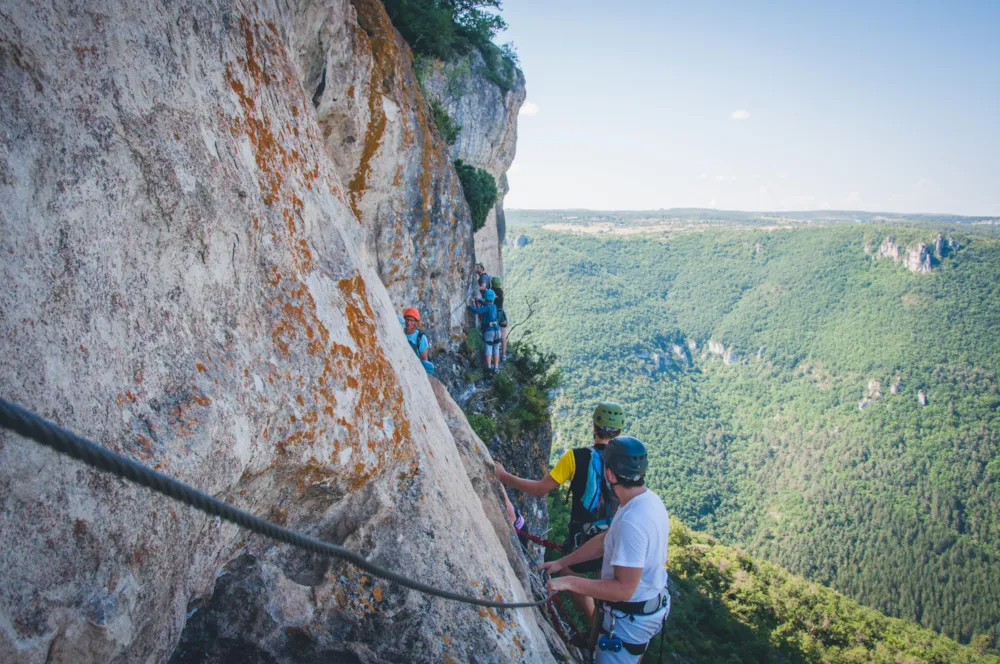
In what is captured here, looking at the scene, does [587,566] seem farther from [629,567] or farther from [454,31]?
[454,31]

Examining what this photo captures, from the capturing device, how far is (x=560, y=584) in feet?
11.9

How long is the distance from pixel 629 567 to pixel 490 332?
32.8 ft

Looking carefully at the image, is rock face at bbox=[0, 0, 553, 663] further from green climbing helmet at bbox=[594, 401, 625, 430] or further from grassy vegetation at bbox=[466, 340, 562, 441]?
grassy vegetation at bbox=[466, 340, 562, 441]

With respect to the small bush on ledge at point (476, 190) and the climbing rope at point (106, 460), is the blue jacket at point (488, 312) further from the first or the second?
the climbing rope at point (106, 460)

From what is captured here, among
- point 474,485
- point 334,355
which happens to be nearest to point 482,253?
point 474,485

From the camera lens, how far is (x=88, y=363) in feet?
6.57

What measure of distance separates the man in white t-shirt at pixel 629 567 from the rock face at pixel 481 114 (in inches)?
560

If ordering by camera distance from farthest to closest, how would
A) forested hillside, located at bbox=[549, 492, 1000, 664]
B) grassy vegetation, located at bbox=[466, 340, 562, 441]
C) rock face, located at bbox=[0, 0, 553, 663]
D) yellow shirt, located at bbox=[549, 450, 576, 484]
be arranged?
forested hillside, located at bbox=[549, 492, 1000, 664], grassy vegetation, located at bbox=[466, 340, 562, 441], yellow shirt, located at bbox=[549, 450, 576, 484], rock face, located at bbox=[0, 0, 553, 663]

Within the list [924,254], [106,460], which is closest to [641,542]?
[106,460]

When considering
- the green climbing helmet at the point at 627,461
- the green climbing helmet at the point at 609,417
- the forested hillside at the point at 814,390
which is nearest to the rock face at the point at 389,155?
the green climbing helmet at the point at 609,417

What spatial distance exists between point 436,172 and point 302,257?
29.6 feet

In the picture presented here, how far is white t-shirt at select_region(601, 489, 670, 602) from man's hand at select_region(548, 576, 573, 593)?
252 millimetres

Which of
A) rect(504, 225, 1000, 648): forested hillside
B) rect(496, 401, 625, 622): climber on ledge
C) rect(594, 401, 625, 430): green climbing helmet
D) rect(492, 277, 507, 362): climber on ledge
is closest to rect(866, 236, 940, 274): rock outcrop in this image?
rect(504, 225, 1000, 648): forested hillside

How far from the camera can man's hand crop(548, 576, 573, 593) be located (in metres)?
3.59
